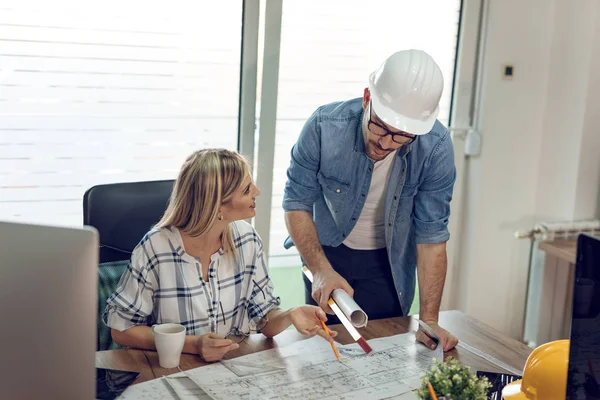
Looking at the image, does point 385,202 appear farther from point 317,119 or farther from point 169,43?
point 169,43

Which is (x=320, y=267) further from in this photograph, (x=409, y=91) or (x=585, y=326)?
(x=585, y=326)

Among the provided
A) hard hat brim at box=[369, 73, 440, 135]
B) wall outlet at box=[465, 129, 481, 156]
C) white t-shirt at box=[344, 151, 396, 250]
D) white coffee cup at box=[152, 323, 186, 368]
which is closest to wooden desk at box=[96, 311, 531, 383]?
white coffee cup at box=[152, 323, 186, 368]

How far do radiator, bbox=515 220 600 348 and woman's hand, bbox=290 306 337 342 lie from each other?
1.80 metres

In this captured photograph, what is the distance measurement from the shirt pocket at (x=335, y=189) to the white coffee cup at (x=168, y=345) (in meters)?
0.80

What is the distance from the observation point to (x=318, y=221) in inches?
90.5

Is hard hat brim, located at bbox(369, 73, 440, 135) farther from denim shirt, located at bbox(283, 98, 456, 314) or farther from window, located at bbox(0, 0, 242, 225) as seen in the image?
window, located at bbox(0, 0, 242, 225)

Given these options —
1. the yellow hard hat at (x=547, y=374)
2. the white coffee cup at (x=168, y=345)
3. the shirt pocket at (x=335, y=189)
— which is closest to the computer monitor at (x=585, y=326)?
the yellow hard hat at (x=547, y=374)

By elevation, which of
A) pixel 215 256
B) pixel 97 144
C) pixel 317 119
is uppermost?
pixel 317 119

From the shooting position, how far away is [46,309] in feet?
3.08

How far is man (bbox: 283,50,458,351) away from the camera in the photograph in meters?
1.96

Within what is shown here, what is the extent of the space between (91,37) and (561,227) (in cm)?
214

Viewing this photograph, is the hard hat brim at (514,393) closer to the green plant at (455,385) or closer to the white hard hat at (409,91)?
the green plant at (455,385)

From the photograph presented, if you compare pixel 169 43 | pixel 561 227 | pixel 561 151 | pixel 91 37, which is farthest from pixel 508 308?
pixel 91 37

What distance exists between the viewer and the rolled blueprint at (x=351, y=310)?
1.61 meters
